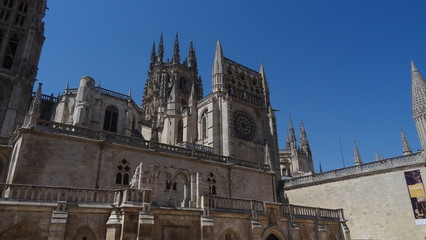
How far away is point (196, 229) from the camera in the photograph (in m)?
12.3

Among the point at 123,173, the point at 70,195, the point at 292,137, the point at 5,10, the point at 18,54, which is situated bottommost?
the point at 70,195

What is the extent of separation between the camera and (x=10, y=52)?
31328 mm

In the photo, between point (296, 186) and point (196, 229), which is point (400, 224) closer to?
point (296, 186)

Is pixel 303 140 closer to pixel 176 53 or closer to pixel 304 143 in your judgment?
pixel 304 143

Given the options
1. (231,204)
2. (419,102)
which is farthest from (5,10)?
(419,102)

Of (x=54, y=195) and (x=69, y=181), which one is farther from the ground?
(x=69, y=181)

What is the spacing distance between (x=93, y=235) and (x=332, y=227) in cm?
1527

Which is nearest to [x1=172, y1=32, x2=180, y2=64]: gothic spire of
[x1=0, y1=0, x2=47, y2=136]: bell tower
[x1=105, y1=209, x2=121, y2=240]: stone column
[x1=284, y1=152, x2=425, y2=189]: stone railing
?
[x1=0, y1=0, x2=47, y2=136]: bell tower

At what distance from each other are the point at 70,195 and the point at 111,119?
18.7 metres

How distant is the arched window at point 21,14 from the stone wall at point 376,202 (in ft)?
123

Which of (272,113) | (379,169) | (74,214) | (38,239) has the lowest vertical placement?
(38,239)

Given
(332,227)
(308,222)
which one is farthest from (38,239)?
(332,227)

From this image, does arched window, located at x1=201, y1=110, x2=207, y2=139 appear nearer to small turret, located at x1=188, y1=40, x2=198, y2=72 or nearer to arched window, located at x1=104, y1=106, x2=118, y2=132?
arched window, located at x1=104, y1=106, x2=118, y2=132

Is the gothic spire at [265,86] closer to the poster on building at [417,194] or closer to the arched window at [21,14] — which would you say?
→ the poster on building at [417,194]
